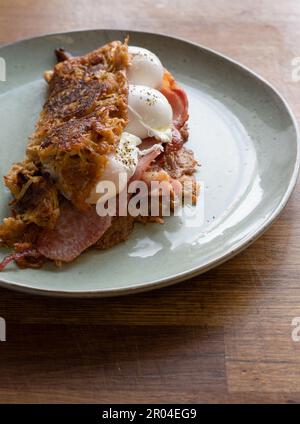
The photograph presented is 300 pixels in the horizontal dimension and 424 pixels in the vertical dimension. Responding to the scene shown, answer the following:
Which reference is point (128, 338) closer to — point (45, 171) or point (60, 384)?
point (60, 384)

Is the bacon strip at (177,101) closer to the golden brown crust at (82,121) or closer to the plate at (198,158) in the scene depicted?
the plate at (198,158)

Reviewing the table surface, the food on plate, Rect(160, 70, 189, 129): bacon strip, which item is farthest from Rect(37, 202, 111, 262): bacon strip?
Rect(160, 70, 189, 129): bacon strip

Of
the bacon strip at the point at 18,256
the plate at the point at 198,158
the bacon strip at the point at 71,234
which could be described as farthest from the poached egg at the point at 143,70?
the bacon strip at the point at 18,256

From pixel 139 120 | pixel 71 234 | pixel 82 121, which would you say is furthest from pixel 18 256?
pixel 139 120

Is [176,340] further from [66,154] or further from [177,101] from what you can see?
[177,101]

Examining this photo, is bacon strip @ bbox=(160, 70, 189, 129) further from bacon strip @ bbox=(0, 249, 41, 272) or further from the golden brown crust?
bacon strip @ bbox=(0, 249, 41, 272)
